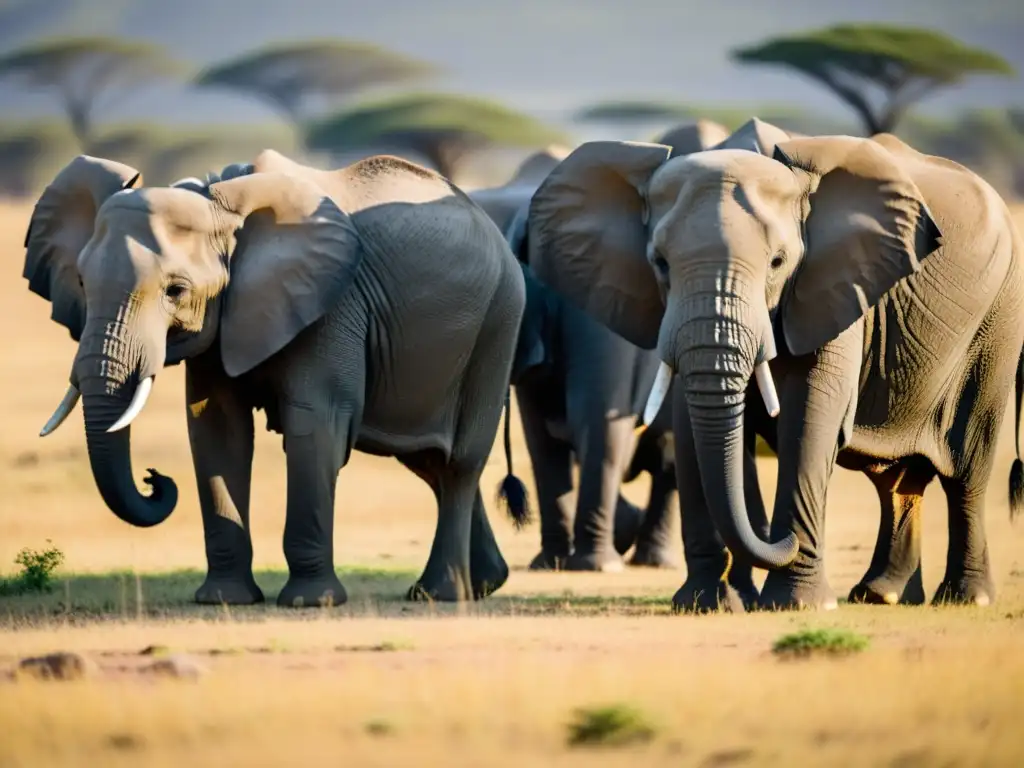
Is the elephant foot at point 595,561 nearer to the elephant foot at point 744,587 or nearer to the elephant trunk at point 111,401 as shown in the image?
the elephant foot at point 744,587

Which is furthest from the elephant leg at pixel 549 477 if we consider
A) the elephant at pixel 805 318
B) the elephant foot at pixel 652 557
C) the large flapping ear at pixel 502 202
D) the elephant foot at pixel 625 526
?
the elephant at pixel 805 318

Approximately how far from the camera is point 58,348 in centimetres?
3228

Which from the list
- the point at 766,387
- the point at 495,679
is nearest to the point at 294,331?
the point at 766,387

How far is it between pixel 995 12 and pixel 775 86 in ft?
55.3

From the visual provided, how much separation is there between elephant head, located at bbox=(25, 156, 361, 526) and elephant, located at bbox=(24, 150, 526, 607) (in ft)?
0.03

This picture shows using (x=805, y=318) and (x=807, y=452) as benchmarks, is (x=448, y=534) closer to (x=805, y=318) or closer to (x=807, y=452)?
(x=807, y=452)

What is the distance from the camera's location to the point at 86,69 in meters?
59.4

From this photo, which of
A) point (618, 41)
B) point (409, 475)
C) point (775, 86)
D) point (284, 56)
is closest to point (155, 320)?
point (409, 475)

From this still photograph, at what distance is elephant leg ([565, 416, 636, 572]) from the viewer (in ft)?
48.6

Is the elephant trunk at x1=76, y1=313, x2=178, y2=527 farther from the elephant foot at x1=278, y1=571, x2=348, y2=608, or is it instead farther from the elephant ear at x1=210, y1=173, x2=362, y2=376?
the elephant foot at x1=278, y1=571, x2=348, y2=608

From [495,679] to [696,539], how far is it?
10.1 ft

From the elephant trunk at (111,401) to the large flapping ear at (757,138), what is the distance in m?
3.24

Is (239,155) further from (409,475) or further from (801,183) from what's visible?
(801,183)

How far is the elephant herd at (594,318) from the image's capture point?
1093 centimetres
